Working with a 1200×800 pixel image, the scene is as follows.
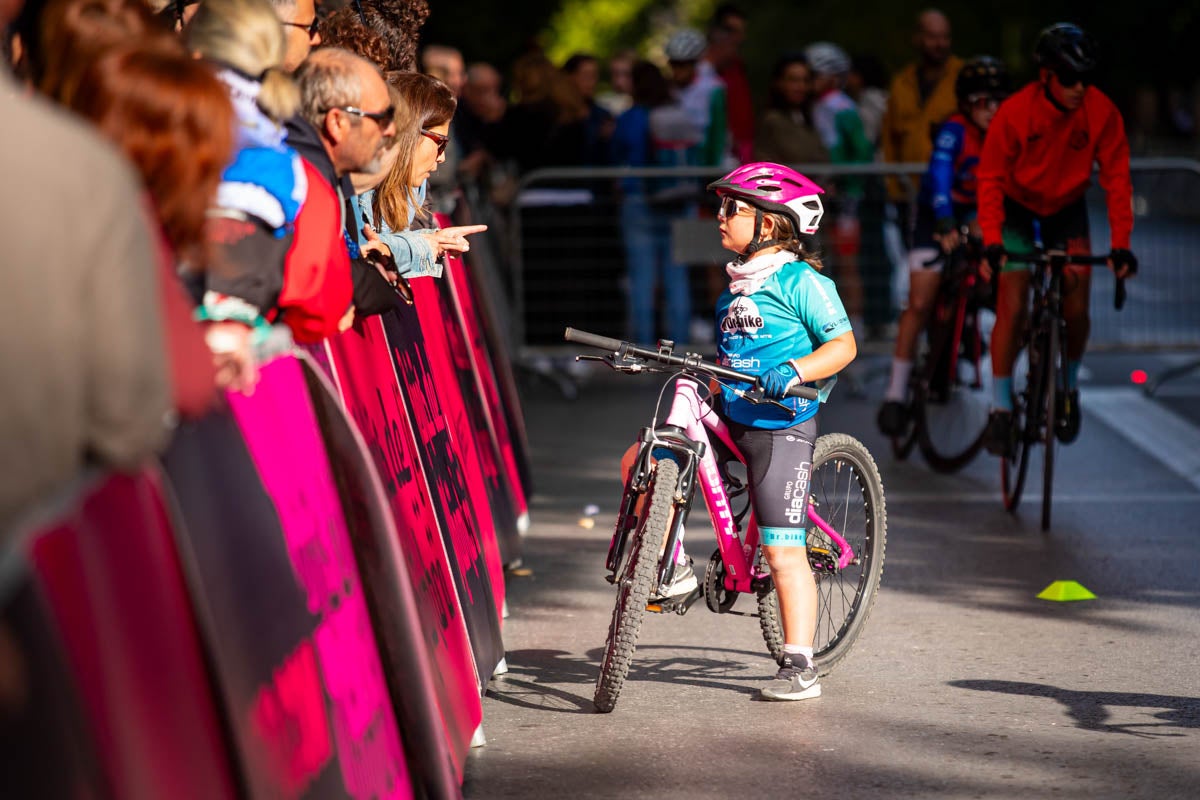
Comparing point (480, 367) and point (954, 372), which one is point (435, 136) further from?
point (954, 372)

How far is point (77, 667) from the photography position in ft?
8.25

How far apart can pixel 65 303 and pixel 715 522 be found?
3.54 meters

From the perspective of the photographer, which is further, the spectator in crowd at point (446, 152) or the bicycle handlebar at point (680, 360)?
the spectator in crowd at point (446, 152)

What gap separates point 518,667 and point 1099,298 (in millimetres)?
10689

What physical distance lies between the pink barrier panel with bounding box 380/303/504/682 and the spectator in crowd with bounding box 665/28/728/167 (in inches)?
341

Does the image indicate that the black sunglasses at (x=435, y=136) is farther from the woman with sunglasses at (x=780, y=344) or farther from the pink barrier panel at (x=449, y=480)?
the woman with sunglasses at (x=780, y=344)

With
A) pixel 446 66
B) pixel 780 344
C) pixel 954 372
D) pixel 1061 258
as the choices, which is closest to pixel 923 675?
pixel 780 344

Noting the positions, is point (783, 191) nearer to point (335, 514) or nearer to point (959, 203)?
point (335, 514)

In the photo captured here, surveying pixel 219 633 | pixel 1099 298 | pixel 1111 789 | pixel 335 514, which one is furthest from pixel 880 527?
pixel 1099 298

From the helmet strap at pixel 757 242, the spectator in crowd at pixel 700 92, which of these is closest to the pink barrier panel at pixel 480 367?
the helmet strap at pixel 757 242

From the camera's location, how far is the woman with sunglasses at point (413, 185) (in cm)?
603

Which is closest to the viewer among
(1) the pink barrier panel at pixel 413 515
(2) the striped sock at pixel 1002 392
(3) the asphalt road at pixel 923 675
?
(1) the pink barrier panel at pixel 413 515

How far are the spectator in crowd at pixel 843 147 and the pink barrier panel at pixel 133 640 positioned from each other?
1181cm

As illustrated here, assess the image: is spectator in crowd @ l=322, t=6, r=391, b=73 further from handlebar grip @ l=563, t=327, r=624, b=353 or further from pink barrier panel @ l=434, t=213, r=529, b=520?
handlebar grip @ l=563, t=327, r=624, b=353
